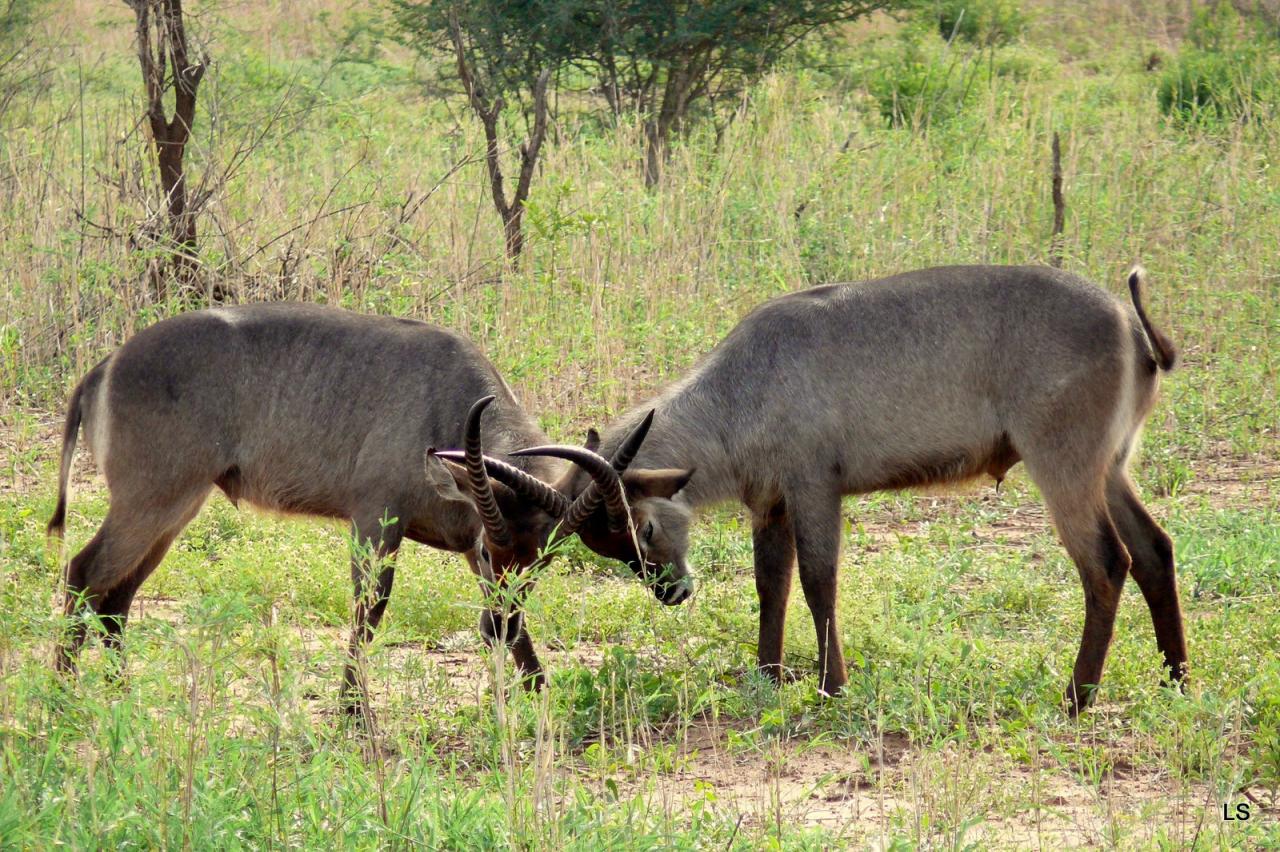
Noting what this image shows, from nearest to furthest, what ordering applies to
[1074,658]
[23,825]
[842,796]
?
[23,825]
[842,796]
[1074,658]

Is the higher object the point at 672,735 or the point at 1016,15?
the point at 1016,15

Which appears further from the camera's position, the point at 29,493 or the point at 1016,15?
the point at 1016,15

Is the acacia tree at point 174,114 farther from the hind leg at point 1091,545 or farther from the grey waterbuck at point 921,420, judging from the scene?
the hind leg at point 1091,545

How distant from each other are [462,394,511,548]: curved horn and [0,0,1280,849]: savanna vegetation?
0.99 feet

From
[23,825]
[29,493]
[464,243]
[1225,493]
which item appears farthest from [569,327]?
[23,825]

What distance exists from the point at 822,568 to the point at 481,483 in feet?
4.06

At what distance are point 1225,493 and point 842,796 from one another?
3.53m

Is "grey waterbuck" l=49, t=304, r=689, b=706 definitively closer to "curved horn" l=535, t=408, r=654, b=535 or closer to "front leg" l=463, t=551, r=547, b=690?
"front leg" l=463, t=551, r=547, b=690

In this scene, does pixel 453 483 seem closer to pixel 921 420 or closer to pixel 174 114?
pixel 921 420

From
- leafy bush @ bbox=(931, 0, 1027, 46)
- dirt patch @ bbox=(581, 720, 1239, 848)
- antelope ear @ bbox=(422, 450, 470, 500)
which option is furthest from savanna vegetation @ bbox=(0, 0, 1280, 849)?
leafy bush @ bbox=(931, 0, 1027, 46)

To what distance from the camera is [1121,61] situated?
18.2 metres

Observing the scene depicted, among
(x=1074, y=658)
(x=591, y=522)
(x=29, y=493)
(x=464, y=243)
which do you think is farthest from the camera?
(x=464, y=243)

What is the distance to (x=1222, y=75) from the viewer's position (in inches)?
542

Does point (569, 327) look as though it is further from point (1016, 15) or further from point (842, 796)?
point (1016, 15)
